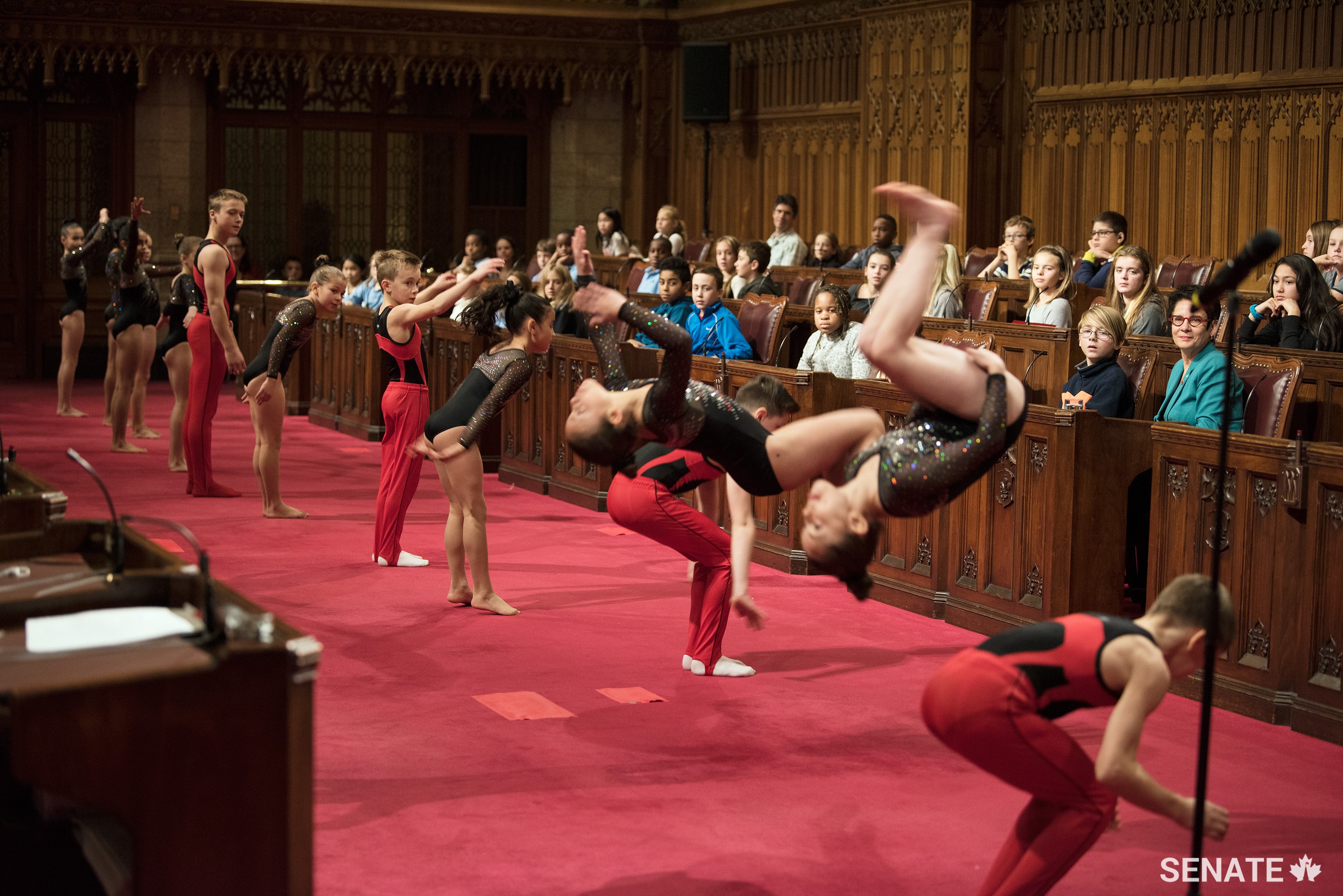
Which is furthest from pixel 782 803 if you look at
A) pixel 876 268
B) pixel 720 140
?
pixel 720 140

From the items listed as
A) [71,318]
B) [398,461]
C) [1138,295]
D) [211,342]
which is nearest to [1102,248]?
[1138,295]

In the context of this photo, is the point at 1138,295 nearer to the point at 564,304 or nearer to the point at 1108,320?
the point at 1108,320

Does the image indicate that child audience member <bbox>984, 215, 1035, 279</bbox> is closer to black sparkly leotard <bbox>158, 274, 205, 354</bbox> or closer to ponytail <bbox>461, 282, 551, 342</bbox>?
ponytail <bbox>461, 282, 551, 342</bbox>

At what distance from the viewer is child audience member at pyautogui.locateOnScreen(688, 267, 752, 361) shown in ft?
28.0

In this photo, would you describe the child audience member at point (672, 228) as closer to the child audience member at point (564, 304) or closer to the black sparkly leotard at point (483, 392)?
the child audience member at point (564, 304)

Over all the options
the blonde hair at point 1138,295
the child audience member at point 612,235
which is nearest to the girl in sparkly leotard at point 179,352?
the child audience member at point 612,235

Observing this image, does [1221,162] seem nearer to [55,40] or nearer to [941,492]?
[941,492]

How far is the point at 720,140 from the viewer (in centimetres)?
1634

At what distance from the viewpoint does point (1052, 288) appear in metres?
7.91

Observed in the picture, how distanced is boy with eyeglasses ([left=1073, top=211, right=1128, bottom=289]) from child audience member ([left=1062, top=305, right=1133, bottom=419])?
8.39 ft

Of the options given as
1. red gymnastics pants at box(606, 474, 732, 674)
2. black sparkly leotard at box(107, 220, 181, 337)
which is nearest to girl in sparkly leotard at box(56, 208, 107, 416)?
black sparkly leotard at box(107, 220, 181, 337)

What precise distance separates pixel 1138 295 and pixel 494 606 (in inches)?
134

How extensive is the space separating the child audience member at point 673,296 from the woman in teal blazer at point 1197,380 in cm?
325

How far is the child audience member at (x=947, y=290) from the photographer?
8891 millimetres
